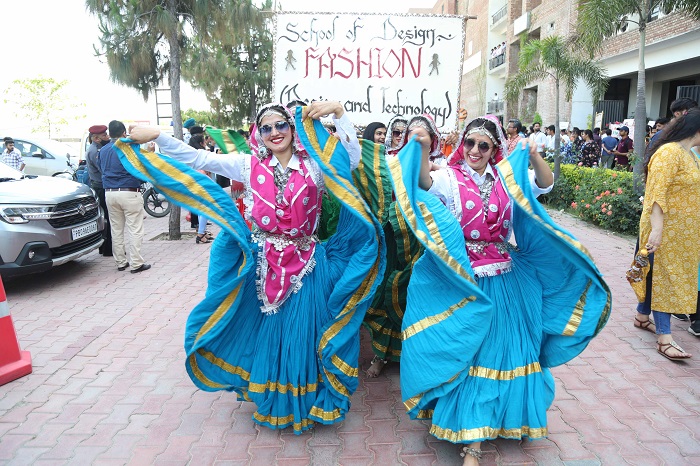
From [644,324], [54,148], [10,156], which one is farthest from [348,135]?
[54,148]

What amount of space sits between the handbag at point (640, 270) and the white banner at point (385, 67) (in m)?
1.88

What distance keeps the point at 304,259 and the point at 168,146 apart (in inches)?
39.0

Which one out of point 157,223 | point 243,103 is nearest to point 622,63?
point 243,103

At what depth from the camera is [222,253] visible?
302 centimetres

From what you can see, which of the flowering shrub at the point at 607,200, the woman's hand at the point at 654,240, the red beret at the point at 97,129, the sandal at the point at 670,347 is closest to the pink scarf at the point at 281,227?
the woman's hand at the point at 654,240

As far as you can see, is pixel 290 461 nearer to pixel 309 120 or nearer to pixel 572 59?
pixel 309 120

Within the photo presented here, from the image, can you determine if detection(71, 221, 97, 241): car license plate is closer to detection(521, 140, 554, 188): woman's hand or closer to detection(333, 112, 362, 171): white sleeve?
detection(333, 112, 362, 171): white sleeve

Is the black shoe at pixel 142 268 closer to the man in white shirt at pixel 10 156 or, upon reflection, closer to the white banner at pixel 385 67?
the white banner at pixel 385 67

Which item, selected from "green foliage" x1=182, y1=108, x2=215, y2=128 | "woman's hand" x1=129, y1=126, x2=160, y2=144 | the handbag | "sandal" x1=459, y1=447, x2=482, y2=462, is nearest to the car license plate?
"woman's hand" x1=129, y1=126, x2=160, y2=144

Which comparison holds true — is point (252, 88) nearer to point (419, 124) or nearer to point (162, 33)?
point (162, 33)

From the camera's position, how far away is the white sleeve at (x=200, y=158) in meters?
3.00

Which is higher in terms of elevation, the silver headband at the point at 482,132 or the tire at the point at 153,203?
the silver headband at the point at 482,132

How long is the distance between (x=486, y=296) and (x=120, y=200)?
17.3 feet

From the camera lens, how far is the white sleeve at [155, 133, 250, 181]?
2996 millimetres
